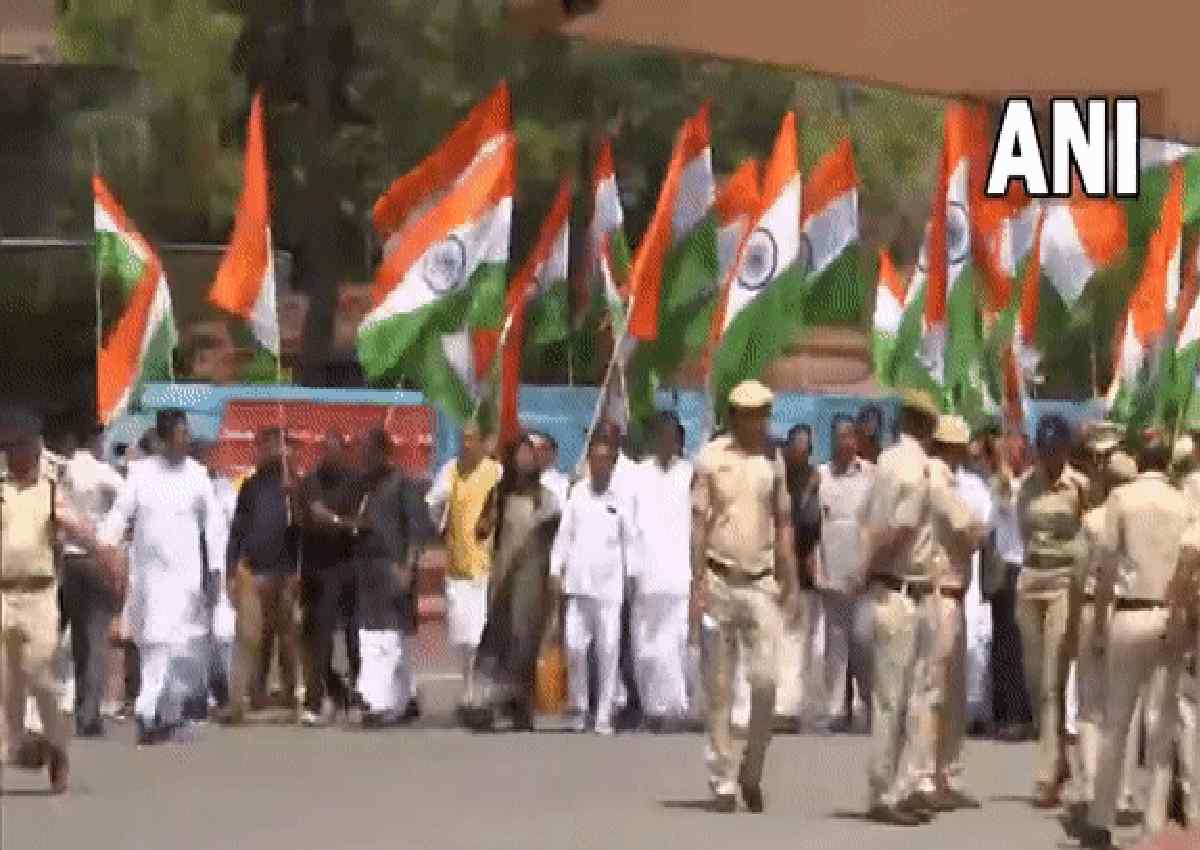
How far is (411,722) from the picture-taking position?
17.2 metres

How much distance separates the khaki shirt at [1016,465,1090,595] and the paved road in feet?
3.00

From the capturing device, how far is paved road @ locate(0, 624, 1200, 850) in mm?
11008

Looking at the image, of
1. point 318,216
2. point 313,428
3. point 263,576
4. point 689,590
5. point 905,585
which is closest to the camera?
point 905,585

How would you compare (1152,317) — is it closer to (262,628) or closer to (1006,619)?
(1006,619)

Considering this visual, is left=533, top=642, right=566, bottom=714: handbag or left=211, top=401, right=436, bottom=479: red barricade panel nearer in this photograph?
left=533, top=642, right=566, bottom=714: handbag

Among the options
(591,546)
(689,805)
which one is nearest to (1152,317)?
(591,546)

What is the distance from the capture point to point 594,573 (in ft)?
55.6

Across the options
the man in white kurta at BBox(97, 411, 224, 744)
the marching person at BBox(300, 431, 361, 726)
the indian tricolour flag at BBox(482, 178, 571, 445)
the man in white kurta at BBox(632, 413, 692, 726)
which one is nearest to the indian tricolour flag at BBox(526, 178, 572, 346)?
the indian tricolour flag at BBox(482, 178, 571, 445)

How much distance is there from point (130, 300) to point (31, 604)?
611 centimetres

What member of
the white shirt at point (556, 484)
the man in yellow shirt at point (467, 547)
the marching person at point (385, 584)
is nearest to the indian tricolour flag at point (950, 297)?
the white shirt at point (556, 484)

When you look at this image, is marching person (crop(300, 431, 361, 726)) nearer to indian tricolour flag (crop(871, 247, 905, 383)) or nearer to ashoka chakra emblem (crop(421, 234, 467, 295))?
ashoka chakra emblem (crop(421, 234, 467, 295))

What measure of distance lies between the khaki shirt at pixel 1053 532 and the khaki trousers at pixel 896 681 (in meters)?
0.95

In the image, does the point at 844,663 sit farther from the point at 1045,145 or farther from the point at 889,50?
the point at 889,50

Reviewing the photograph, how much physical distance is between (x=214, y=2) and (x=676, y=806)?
10706 mm
